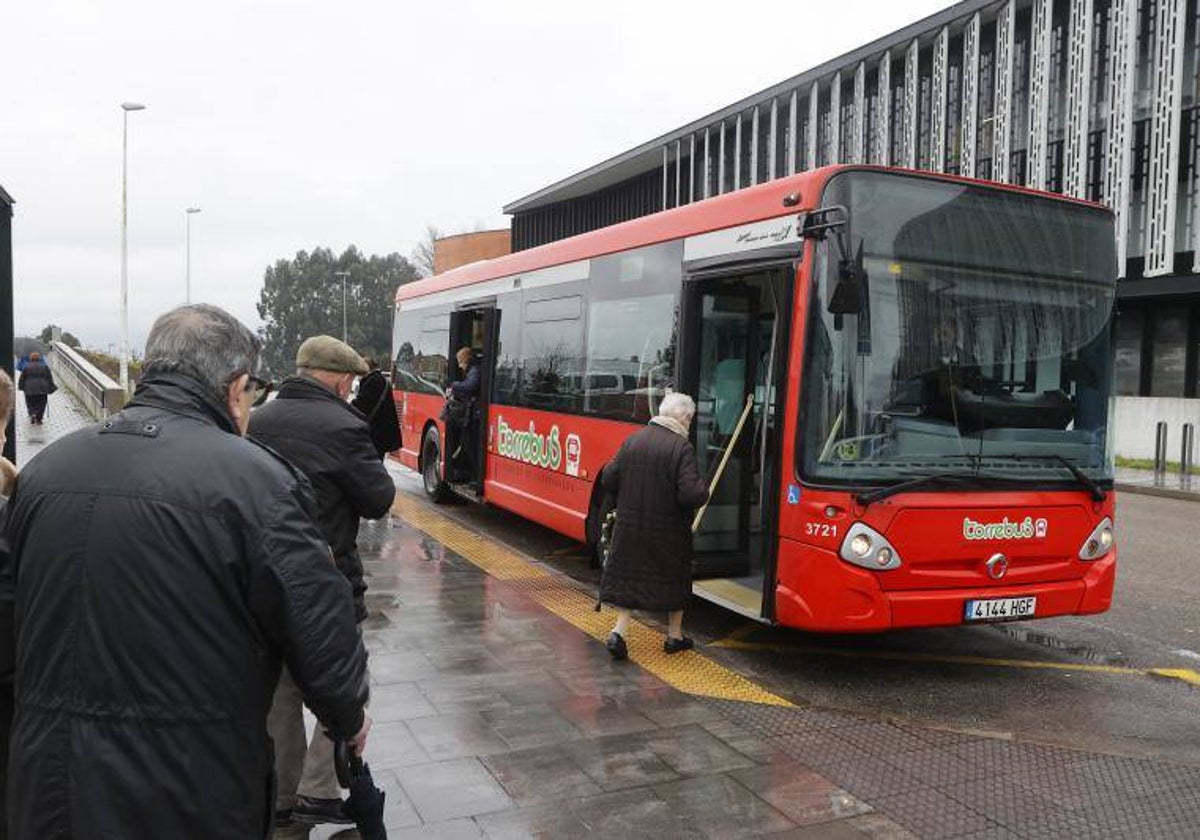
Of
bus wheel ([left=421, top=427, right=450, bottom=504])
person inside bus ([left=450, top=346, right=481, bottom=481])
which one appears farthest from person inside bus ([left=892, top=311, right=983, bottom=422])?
bus wheel ([left=421, top=427, right=450, bottom=504])

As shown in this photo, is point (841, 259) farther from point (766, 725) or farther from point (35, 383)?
point (35, 383)

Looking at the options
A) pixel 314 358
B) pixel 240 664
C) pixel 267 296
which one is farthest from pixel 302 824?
pixel 267 296

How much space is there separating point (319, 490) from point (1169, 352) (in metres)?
24.3

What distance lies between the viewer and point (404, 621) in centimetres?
691

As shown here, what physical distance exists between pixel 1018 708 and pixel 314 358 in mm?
4228

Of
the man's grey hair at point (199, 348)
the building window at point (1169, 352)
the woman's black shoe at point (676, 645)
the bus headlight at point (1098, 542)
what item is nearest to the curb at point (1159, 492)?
the building window at point (1169, 352)

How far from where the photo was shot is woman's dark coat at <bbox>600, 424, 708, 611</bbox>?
6047 millimetres

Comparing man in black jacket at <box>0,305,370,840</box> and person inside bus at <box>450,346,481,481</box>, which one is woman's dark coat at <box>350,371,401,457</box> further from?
man in black jacket at <box>0,305,370,840</box>

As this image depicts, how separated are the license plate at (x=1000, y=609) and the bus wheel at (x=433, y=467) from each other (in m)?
8.05

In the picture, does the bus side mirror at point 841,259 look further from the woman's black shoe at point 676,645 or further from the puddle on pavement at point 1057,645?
the puddle on pavement at point 1057,645

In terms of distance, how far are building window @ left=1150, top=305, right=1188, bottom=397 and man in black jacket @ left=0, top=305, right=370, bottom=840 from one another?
25.1 m

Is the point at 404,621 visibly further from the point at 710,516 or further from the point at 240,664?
the point at 240,664

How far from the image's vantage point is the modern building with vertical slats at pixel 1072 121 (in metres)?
21.7

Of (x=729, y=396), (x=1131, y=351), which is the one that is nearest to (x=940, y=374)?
(x=729, y=396)
